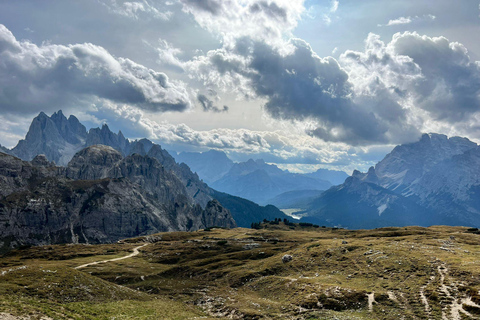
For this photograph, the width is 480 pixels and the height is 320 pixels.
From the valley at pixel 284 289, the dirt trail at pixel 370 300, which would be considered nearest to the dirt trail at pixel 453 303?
the valley at pixel 284 289

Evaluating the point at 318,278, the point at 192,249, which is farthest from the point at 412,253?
the point at 192,249

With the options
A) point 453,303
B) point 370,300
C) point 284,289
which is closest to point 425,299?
point 453,303

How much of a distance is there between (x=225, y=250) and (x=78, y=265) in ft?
195

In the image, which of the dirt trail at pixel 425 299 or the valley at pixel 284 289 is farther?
the valley at pixel 284 289

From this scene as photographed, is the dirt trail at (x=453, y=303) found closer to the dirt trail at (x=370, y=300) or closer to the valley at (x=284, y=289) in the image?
the valley at (x=284, y=289)

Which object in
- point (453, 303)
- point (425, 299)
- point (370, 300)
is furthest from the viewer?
point (370, 300)

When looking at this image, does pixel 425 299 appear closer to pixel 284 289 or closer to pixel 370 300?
pixel 370 300

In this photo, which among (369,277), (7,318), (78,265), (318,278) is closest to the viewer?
(7,318)

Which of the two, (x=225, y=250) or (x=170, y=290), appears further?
(x=225, y=250)

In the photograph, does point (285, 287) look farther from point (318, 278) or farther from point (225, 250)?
point (225, 250)

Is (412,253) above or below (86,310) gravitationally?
above

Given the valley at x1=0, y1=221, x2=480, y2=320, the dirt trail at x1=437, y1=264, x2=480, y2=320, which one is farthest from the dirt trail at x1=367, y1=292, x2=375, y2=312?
the dirt trail at x1=437, y1=264, x2=480, y2=320

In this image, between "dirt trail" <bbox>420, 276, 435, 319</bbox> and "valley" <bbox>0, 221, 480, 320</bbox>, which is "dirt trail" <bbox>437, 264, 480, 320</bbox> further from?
"dirt trail" <bbox>420, 276, 435, 319</bbox>

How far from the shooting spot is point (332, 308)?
43.6 meters
